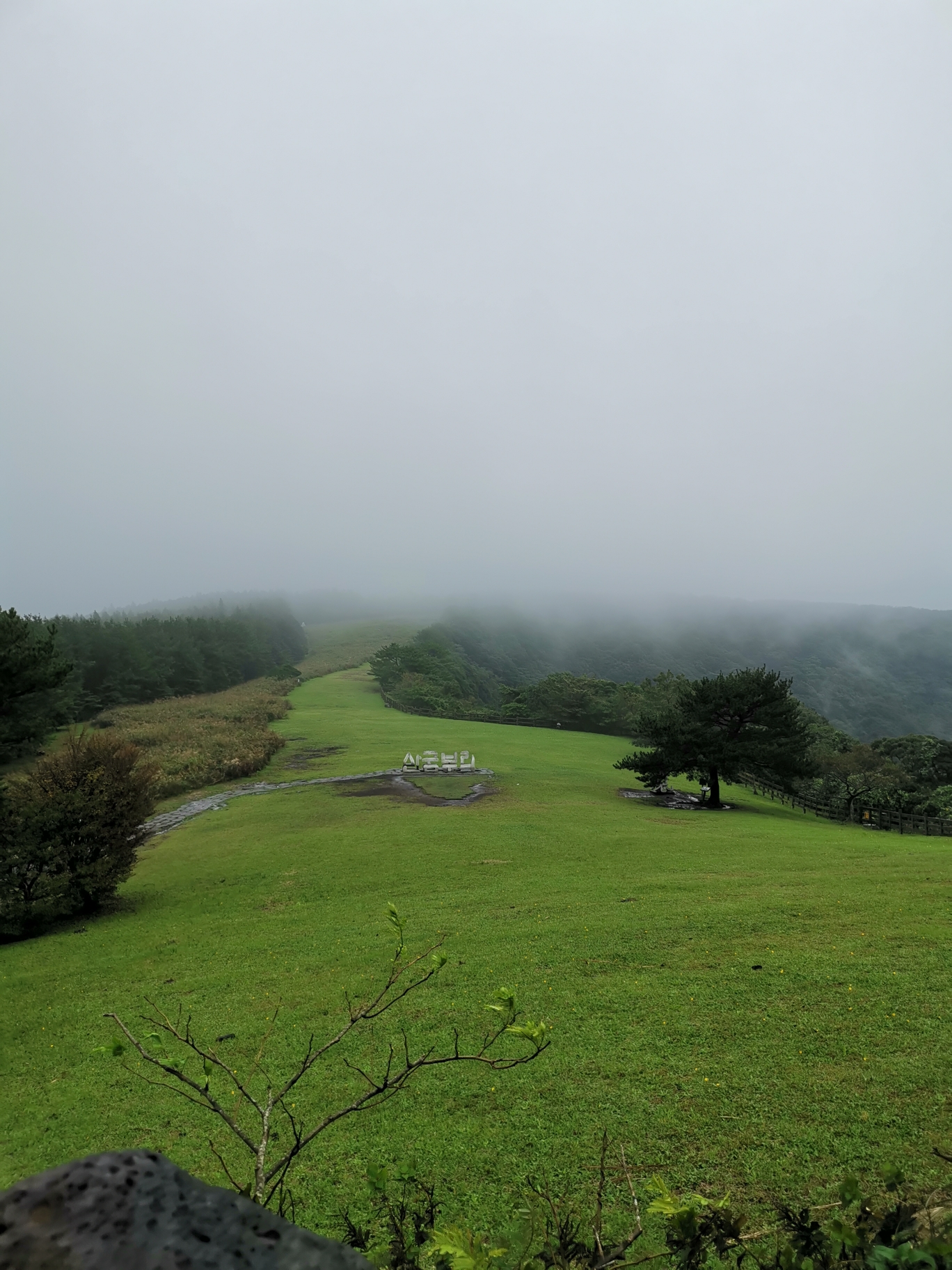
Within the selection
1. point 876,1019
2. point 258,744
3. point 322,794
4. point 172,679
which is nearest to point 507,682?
point 172,679

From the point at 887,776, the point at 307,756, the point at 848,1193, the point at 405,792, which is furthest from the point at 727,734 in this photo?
the point at 848,1193

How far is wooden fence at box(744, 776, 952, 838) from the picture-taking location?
22.1m

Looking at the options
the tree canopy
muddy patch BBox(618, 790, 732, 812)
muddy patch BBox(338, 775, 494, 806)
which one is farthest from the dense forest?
the tree canopy

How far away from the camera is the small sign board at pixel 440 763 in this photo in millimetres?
28578

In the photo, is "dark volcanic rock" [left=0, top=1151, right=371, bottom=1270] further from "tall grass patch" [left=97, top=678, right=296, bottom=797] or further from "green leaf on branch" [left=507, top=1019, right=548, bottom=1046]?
"tall grass patch" [left=97, top=678, right=296, bottom=797]

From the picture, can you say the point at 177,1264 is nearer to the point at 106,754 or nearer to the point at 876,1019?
the point at 876,1019

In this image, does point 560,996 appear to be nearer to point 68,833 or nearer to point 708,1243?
point 708,1243

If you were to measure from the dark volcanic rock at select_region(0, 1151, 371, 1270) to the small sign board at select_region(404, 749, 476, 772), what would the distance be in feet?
89.0

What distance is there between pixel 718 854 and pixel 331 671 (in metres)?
74.4

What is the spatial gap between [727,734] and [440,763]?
13472 millimetres

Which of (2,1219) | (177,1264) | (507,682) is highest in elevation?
(2,1219)

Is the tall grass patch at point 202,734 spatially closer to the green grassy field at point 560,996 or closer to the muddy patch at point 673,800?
the green grassy field at point 560,996

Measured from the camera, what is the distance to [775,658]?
16988cm

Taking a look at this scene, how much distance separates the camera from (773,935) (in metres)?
9.05
